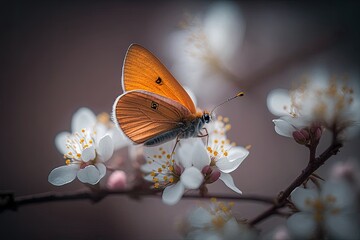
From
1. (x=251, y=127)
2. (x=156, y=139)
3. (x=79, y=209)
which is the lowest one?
(x=79, y=209)

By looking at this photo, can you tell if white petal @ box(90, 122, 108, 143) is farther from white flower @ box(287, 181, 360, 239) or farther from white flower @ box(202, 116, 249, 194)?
white flower @ box(287, 181, 360, 239)

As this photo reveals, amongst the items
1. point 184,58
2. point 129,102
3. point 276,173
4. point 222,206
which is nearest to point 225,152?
point 222,206

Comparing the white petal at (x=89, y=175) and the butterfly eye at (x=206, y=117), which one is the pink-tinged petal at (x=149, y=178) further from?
the butterfly eye at (x=206, y=117)

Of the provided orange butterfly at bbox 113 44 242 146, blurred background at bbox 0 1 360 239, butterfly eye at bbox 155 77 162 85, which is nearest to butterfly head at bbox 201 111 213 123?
orange butterfly at bbox 113 44 242 146

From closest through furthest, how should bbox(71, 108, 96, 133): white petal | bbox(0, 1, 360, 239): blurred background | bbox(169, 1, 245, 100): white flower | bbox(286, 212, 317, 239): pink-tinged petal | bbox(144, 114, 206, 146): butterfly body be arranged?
bbox(286, 212, 317, 239): pink-tinged petal → bbox(144, 114, 206, 146): butterfly body → bbox(71, 108, 96, 133): white petal → bbox(169, 1, 245, 100): white flower → bbox(0, 1, 360, 239): blurred background

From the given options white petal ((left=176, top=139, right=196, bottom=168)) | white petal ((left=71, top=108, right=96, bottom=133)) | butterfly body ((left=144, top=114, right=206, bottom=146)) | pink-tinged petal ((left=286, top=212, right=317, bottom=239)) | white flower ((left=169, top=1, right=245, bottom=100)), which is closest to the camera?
pink-tinged petal ((left=286, top=212, right=317, bottom=239))

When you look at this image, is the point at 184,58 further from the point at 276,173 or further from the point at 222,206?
the point at 222,206

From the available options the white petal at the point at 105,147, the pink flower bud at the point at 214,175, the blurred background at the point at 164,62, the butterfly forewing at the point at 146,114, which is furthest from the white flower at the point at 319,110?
the blurred background at the point at 164,62
